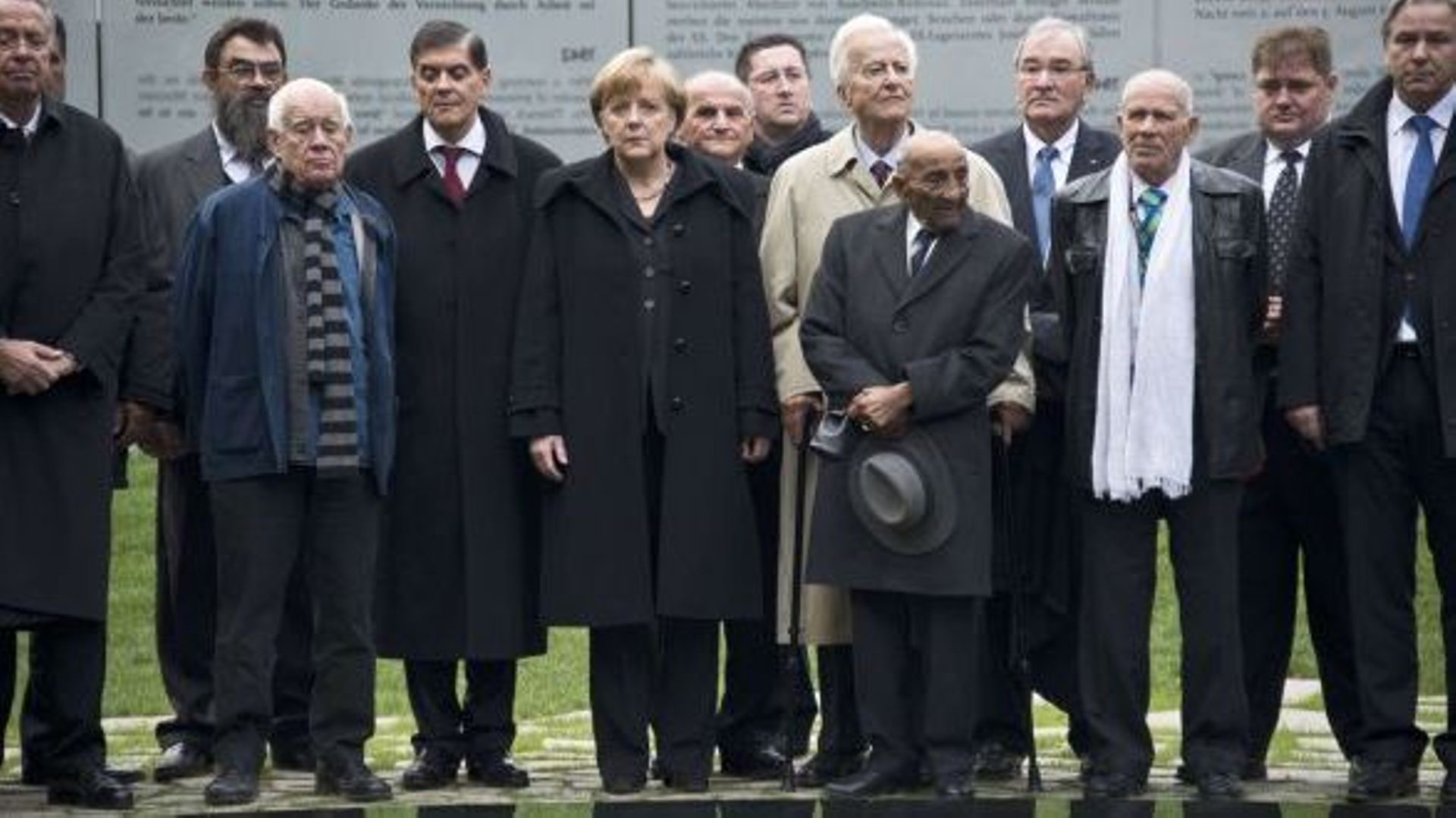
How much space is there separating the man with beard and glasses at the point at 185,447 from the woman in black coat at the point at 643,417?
45.0 inches

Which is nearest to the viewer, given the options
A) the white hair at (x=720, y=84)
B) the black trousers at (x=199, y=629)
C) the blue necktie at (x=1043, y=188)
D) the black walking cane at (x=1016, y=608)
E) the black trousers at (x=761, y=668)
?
the black walking cane at (x=1016, y=608)

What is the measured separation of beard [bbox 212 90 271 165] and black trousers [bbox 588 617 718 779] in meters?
2.10

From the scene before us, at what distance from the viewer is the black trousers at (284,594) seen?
1197 centimetres

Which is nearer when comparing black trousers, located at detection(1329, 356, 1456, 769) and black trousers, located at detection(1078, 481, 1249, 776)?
black trousers, located at detection(1329, 356, 1456, 769)

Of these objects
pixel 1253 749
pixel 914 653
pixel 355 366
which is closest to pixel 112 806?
pixel 355 366

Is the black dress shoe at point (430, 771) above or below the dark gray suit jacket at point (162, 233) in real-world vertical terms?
below

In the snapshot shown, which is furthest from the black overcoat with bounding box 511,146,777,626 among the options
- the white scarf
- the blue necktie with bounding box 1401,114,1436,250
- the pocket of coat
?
the blue necktie with bounding box 1401,114,1436,250

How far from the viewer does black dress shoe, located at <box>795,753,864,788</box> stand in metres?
12.3

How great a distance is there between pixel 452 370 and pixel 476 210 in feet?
1.76

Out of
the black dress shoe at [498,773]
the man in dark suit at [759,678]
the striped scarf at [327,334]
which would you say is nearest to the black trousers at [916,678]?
the man in dark suit at [759,678]

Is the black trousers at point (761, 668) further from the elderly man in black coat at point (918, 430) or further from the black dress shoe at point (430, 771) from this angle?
the black dress shoe at point (430, 771)

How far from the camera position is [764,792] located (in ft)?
40.1

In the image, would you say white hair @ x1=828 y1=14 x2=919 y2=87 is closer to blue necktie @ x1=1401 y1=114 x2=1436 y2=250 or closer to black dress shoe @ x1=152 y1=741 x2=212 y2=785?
blue necktie @ x1=1401 y1=114 x2=1436 y2=250

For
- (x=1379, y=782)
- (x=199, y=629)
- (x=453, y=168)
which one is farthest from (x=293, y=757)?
(x=1379, y=782)
